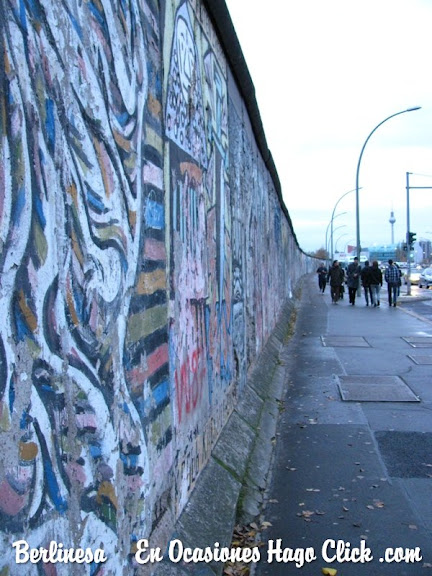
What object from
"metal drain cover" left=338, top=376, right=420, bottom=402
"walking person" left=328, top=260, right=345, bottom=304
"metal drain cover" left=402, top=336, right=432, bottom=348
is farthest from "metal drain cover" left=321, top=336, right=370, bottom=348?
"walking person" left=328, top=260, right=345, bottom=304

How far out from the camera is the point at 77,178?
6.70ft

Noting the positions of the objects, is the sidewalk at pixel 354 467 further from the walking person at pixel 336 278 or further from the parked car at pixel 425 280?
the parked car at pixel 425 280

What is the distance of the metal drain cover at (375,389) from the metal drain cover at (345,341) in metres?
3.17

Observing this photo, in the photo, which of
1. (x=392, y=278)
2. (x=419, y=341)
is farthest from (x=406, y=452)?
(x=392, y=278)

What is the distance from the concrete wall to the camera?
1633mm

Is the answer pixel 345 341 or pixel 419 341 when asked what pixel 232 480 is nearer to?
pixel 345 341

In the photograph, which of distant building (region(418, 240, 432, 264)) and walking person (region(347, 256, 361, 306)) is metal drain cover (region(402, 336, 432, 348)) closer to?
walking person (region(347, 256, 361, 306))

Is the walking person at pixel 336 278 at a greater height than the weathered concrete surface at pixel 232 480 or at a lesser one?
greater

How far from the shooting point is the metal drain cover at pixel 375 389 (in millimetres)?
7520

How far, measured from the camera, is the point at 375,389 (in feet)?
26.5

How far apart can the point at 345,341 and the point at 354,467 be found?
7.60 m

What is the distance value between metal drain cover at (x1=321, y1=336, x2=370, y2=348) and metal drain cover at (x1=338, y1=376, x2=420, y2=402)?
3170mm

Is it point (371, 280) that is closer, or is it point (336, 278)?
point (371, 280)

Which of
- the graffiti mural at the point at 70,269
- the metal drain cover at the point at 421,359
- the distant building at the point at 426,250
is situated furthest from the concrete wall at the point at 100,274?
the distant building at the point at 426,250
